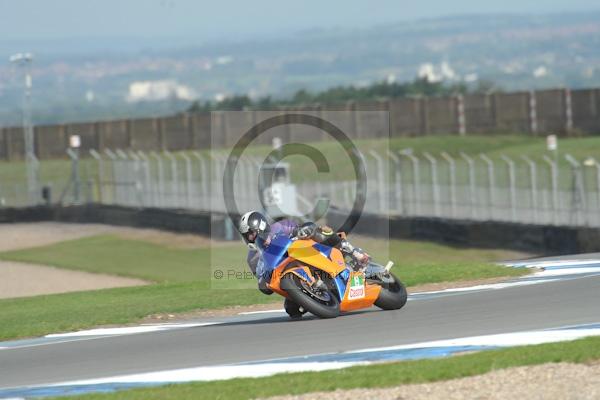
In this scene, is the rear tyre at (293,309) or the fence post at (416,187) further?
the fence post at (416,187)

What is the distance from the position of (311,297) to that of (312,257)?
0.41 metres

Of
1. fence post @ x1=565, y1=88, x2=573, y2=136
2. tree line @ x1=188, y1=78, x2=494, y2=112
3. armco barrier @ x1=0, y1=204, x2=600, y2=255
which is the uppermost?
tree line @ x1=188, y1=78, x2=494, y2=112

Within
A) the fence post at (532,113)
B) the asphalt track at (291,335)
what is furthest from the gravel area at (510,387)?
the fence post at (532,113)

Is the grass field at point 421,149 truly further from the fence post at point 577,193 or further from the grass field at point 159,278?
the fence post at point 577,193

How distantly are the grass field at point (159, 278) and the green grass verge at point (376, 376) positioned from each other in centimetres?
588

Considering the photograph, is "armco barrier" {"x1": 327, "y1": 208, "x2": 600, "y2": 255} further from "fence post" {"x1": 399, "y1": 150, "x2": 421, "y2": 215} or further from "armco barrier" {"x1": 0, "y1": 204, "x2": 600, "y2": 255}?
"fence post" {"x1": 399, "y1": 150, "x2": 421, "y2": 215}

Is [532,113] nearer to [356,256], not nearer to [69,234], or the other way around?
[69,234]

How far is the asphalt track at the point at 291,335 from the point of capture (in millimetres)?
12172

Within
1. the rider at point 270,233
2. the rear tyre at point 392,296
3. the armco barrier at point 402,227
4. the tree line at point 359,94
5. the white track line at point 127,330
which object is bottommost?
the armco barrier at point 402,227

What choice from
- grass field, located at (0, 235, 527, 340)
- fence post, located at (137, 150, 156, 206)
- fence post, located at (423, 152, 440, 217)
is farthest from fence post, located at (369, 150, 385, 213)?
fence post, located at (137, 150, 156, 206)

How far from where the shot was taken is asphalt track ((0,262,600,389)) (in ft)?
39.9

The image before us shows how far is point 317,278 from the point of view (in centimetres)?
1395

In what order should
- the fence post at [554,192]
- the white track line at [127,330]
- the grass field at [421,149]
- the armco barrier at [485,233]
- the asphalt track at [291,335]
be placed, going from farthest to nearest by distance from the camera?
the grass field at [421,149]
the fence post at [554,192]
the armco barrier at [485,233]
the white track line at [127,330]
the asphalt track at [291,335]

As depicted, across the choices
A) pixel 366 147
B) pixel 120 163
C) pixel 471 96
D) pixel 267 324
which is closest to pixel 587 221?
pixel 267 324
